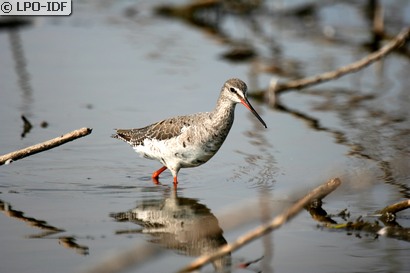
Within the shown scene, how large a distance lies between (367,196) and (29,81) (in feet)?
23.3

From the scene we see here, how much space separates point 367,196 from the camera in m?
9.34

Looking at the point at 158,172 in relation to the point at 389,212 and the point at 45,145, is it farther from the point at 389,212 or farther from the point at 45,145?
the point at 389,212

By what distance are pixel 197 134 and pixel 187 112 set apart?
123 inches

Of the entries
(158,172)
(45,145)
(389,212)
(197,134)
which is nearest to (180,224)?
(197,134)

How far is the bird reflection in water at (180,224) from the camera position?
768 centimetres

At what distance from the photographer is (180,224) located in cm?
844

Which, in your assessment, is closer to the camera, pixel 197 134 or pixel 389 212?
pixel 389 212

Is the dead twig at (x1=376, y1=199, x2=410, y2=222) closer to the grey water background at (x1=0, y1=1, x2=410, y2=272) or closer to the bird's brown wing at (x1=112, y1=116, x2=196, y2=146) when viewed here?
the grey water background at (x1=0, y1=1, x2=410, y2=272)

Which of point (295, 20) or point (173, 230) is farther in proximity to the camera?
point (295, 20)

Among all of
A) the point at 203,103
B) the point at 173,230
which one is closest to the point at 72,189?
the point at 173,230

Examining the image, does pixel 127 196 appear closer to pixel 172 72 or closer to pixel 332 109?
pixel 332 109

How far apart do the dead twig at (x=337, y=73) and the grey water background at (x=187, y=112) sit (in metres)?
0.27

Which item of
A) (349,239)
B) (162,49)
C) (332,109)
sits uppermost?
(162,49)

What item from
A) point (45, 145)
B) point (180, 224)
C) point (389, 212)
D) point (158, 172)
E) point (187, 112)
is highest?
point (187, 112)
